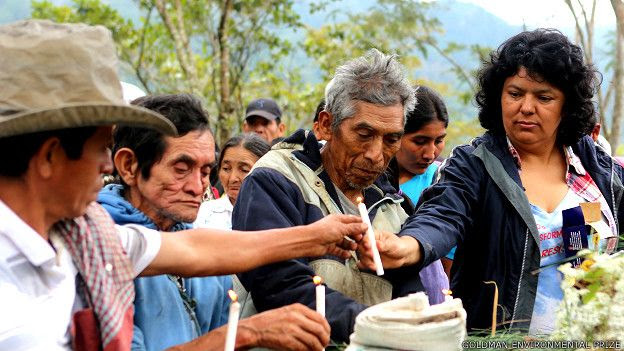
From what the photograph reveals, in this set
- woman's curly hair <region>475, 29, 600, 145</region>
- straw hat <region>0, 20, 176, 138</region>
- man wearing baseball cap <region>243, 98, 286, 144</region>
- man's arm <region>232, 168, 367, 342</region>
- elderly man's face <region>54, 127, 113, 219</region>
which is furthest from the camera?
man wearing baseball cap <region>243, 98, 286, 144</region>

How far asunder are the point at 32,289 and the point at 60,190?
23cm

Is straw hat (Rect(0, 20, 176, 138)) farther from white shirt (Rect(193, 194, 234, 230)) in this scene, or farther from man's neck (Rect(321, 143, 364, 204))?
white shirt (Rect(193, 194, 234, 230))

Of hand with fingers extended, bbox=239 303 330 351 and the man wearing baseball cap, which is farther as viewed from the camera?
the man wearing baseball cap

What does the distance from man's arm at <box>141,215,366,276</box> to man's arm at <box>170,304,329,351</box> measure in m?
0.16

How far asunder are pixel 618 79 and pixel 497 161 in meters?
6.55

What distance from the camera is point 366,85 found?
328 cm

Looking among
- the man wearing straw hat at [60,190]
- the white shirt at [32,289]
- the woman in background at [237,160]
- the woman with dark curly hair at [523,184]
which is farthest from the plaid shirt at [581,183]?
the woman in background at [237,160]

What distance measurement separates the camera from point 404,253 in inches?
117

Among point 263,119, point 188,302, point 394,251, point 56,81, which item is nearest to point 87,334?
point 56,81

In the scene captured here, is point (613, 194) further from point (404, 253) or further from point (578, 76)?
point (404, 253)

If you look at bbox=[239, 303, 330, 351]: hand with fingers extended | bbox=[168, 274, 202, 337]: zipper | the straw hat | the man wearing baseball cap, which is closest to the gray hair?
bbox=[168, 274, 202, 337]: zipper

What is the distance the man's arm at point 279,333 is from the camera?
2.46 meters

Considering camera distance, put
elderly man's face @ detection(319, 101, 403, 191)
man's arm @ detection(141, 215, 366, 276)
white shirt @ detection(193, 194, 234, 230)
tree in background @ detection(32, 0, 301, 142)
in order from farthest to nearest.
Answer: tree in background @ detection(32, 0, 301, 142) → white shirt @ detection(193, 194, 234, 230) → elderly man's face @ detection(319, 101, 403, 191) → man's arm @ detection(141, 215, 366, 276)

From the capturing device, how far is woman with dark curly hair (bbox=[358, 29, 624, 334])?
11.2 feet
